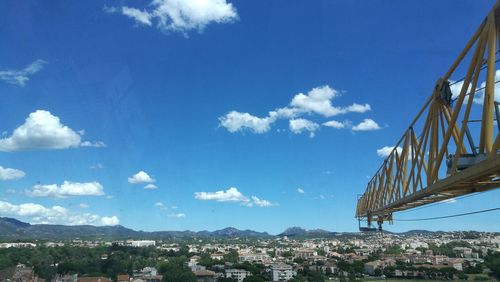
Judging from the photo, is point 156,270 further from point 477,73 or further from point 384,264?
point 477,73

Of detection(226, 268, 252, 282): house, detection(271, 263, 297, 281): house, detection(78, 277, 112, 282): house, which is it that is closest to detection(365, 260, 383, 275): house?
detection(271, 263, 297, 281): house

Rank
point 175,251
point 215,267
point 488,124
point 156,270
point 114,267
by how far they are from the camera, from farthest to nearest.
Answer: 1. point 175,251
2. point 215,267
3. point 156,270
4. point 114,267
5. point 488,124

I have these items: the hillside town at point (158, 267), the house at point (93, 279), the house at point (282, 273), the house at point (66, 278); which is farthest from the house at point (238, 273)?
the house at point (66, 278)

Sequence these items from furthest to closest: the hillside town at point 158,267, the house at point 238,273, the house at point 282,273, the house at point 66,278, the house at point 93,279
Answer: the house at point 238,273, the house at point 282,273, the hillside town at point 158,267, the house at point 66,278, the house at point 93,279

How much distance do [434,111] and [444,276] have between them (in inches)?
2746

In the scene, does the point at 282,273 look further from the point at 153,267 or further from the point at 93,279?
the point at 93,279

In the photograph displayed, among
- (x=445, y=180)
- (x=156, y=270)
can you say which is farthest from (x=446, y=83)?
(x=156, y=270)

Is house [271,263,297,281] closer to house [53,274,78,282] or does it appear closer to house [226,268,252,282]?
house [226,268,252,282]

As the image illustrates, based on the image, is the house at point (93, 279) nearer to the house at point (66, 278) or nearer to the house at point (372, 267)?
the house at point (66, 278)

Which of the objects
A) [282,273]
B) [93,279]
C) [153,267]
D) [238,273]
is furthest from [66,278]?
[282,273]

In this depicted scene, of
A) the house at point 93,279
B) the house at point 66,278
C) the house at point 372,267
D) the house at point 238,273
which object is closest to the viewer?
the house at point 93,279

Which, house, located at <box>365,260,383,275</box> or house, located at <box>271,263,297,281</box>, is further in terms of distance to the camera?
house, located at <box>365,260,383,275</box>

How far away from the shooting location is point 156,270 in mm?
59188

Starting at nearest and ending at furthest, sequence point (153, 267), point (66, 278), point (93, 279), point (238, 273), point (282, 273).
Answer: point (93, 279) → point (66, 278) → point (153, 267) → point (282, 273) → point (238, 273)
